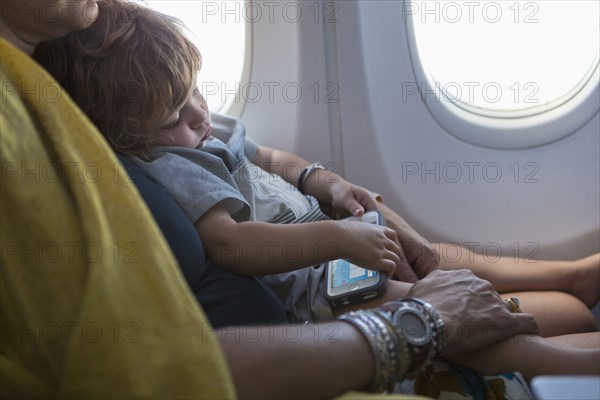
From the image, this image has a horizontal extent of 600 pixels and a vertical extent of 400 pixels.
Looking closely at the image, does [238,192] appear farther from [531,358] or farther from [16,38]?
[531,358]

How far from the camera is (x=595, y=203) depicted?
1755 mm

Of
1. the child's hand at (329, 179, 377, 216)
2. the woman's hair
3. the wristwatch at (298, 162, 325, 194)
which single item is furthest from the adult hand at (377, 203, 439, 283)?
the woman's hair

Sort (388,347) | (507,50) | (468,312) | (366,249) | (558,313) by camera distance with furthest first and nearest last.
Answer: (507,50)
(558,313)
(366,249)
(468,312)
(388,347)

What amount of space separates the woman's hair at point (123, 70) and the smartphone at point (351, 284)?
1.44 ft

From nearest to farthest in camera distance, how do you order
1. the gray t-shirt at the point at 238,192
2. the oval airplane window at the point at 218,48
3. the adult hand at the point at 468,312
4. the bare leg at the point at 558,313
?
the adult hand at the point at 468,312
the gray t-shirt at the point at 238,192
the bare leg at the point at 558,313
the oval airplane window at the point at 218,48

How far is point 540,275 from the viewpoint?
1.66 m

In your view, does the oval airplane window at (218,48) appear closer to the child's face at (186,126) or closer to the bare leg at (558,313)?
→ the child's face at (186,126)

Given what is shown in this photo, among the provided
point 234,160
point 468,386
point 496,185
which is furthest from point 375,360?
point 496,185

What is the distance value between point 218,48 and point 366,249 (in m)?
0.86

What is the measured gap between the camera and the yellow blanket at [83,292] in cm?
77

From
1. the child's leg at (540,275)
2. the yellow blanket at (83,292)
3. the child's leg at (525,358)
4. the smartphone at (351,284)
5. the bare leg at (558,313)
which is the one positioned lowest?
the bare leg at (558,313)

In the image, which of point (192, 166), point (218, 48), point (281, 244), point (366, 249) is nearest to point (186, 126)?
point (192, 166)

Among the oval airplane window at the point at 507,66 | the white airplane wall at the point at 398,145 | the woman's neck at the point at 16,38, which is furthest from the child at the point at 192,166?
the oval airplane window at the point at 507,66

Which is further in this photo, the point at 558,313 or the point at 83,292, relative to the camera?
the point at 558,313
